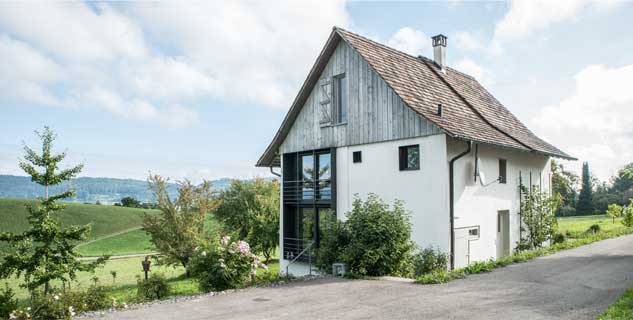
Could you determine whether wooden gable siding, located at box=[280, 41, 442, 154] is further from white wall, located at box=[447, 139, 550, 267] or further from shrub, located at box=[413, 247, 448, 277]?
shrub, located at box=[413, 247, 448, 277]

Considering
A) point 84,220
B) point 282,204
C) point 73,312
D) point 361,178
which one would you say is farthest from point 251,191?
point 84,220

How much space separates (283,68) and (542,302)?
991 cm

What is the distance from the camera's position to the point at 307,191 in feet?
62.8

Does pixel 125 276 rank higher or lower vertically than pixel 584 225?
lower

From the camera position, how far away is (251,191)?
29.6 m

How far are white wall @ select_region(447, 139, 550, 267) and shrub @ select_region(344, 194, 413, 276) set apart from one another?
2.62 meters

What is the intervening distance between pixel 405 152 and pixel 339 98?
138 inches

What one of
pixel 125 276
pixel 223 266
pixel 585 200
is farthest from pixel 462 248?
pixel 585 200

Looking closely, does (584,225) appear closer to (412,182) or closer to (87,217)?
(412,182)

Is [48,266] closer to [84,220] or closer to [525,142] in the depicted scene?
[525,142]

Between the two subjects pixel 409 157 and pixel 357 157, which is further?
pixel 357 157

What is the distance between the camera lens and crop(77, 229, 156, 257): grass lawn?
1602 inches

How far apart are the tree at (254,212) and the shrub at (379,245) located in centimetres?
1582

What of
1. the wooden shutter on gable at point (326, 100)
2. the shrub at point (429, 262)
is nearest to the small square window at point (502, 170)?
the shrub at point (429, 262)
